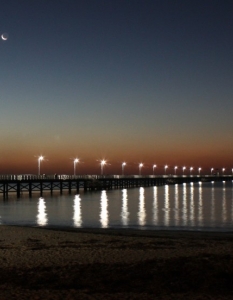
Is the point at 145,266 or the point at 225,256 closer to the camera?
the point at 145,266

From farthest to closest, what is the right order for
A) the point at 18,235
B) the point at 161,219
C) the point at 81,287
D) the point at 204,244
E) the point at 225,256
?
the point at 161,219 < the point at 18,235 < the point at 204,244 < the point at 225,256 < the point at 81,287

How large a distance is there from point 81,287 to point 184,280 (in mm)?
2435

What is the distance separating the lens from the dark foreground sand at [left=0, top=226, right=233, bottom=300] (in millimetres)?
9094

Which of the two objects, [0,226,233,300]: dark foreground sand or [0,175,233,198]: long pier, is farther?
[0,175,233,198]: long pier

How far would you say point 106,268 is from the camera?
11.2 meters

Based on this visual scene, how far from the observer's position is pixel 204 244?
15.6 meters

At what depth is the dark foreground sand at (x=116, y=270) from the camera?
9094 mm

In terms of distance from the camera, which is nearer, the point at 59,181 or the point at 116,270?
the point at 116,270

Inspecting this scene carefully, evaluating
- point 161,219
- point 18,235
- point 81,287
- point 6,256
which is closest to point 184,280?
point 81,287

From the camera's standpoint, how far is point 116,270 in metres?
11.0

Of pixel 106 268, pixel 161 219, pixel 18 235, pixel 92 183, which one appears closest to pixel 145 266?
pixel 106 268

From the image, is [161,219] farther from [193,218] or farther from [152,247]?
[152,247]

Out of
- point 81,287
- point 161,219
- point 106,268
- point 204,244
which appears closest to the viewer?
point 81,287

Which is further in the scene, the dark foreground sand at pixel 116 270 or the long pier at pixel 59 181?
the long pier at pixel 59 181
